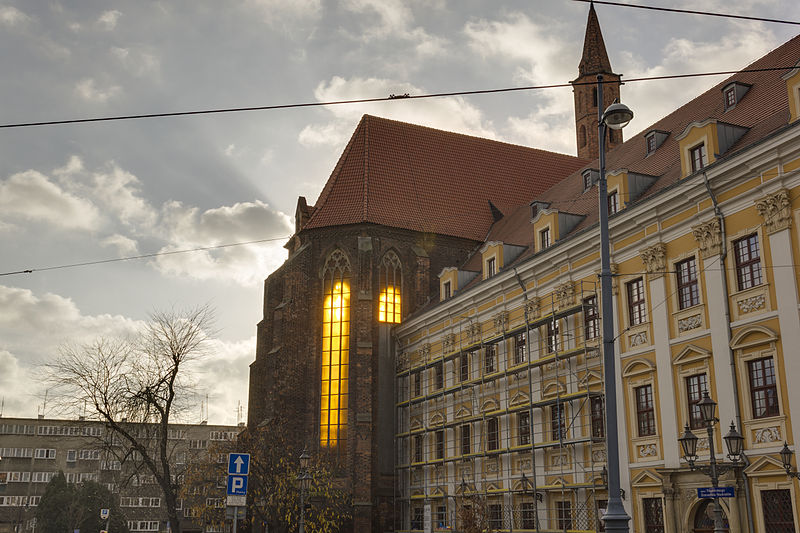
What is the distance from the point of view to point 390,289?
41000mm

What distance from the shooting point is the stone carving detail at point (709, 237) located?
2166cm

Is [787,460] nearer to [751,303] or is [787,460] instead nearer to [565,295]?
[751,303]

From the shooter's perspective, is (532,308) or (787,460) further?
(532,308)

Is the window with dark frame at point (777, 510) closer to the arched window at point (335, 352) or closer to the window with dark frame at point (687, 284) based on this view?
the window with dark frame at point (687, 284)

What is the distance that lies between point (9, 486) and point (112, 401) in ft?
191

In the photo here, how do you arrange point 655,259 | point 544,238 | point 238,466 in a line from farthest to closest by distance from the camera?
point 544,238, point 655,259, point 238,466

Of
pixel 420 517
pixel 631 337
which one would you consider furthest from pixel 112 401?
pixel 631 337

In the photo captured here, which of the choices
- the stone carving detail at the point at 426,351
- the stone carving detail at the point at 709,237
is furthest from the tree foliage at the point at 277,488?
the stone carving detail at the point at 709,237

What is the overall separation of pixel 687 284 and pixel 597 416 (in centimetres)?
524

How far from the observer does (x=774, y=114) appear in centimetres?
2261

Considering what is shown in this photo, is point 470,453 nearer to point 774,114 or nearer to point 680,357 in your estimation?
point 680,357

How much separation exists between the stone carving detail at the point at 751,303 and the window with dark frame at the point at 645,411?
12.6 feet

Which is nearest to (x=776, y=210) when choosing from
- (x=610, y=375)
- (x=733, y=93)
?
(x=733, y=93)

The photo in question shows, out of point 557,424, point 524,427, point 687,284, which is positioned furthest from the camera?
point 524,427
